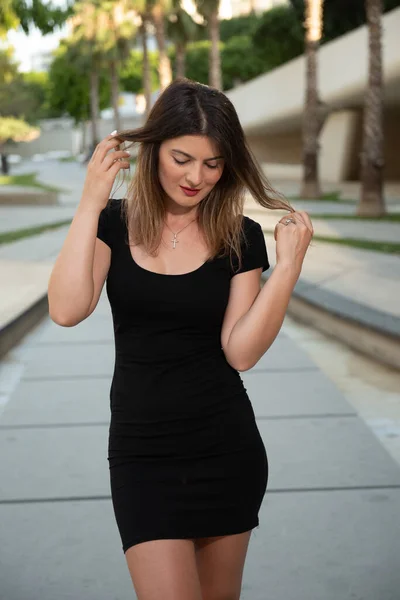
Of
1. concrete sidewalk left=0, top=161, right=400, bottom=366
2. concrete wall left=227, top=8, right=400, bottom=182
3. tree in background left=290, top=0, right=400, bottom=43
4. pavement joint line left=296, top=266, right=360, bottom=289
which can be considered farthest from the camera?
tree in background left=290, top=0, right=400, bottom=43

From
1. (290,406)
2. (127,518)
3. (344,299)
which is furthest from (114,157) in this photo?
(344,299)

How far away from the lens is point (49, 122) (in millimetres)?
145000

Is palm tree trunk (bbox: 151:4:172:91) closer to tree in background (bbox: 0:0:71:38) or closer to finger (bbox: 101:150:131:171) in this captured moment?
tree in background (bbox: 0:0:71:38)

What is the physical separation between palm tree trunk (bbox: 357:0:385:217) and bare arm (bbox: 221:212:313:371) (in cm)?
1989

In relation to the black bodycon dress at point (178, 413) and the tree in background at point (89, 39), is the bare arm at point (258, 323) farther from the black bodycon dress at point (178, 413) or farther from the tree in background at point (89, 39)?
the tree in background at point (89, 39)

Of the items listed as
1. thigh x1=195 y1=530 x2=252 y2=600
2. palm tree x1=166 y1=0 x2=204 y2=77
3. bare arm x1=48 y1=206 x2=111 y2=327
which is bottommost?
thigh x1=195 y1=530 x2=252 y2=600

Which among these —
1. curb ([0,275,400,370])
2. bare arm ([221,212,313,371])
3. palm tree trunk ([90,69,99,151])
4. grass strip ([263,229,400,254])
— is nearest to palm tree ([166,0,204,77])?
palm tree trunk ([90,69,99,151])

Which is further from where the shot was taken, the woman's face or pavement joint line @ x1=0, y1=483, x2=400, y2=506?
pavement joint line @ x1=0, y1=483, x2=400, y2=506

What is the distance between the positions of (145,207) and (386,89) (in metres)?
30.8

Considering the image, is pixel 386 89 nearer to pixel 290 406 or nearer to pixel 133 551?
pixel 290 406

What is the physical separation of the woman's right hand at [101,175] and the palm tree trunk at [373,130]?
20.1 m

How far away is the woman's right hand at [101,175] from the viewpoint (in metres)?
2.65

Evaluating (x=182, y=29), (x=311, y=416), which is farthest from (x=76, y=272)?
(x=182, y=29)

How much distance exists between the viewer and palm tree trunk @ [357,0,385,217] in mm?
22453
